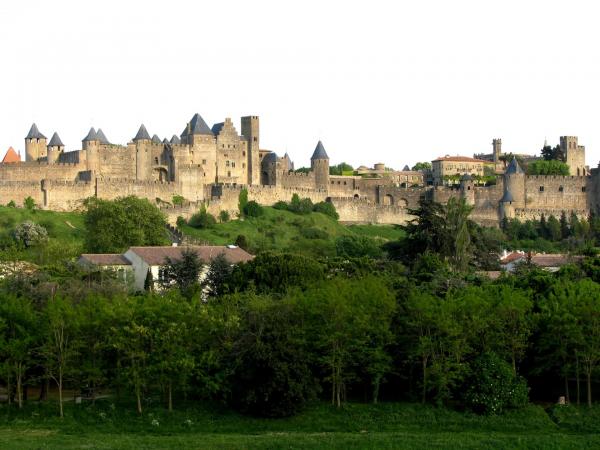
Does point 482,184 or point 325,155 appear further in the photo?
point 482,184

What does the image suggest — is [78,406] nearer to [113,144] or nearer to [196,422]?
[196,422]

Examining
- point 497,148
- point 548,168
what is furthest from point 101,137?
point 497,148

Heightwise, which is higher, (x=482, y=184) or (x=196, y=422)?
(x=482, y=184)

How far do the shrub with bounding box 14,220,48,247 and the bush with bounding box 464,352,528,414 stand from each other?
39.3m

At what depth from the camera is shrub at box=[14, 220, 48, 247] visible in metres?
74.6

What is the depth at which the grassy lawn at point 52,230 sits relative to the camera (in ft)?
224

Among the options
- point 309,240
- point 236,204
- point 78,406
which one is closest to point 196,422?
point 78,406

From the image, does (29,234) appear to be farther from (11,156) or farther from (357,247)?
(11,156)

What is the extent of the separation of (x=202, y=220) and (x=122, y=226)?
14.4 metres

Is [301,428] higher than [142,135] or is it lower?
lower

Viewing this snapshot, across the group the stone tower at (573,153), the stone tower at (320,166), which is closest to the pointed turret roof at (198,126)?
the stone tower at (320,166)

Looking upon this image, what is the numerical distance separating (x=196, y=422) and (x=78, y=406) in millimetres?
4230

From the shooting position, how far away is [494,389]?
40.4 m

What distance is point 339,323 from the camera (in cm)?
4234
